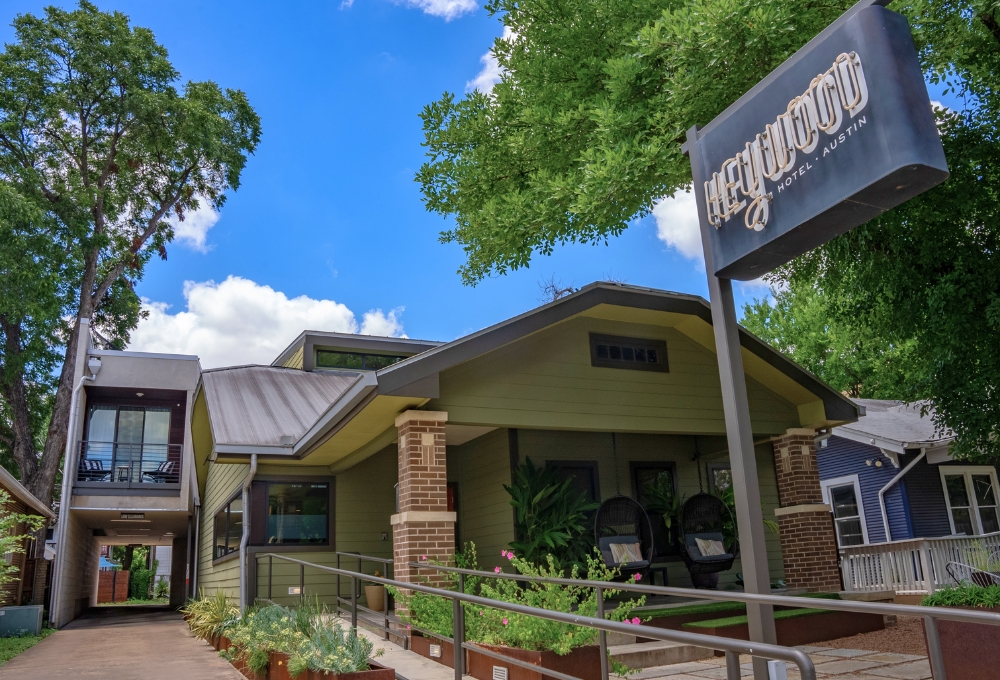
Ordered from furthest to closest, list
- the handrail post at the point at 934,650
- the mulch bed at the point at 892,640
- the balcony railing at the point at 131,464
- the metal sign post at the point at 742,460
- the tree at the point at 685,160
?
the balcony railing at the point at 131,464 → the tree at the point at 685,160 → the mulch bed at the point at 892,640 → the metal sign post at the point at 742,460 → the handrail post at the point at 934,650

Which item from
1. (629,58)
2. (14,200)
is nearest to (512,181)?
(629,58)

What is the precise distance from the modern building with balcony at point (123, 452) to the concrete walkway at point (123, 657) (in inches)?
149

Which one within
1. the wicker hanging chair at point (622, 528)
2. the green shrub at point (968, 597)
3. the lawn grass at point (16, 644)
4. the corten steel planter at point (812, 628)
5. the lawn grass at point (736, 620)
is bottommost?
the lawn grass at point (16, 644)

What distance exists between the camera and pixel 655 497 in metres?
11.2

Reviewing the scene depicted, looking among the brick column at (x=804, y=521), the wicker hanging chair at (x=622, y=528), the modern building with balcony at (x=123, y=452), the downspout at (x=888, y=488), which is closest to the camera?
the wicker hanging chair at (x=622, y=528)

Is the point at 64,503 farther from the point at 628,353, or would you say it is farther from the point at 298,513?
the point at 628,353

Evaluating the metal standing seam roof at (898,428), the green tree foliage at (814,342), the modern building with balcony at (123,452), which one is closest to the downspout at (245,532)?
the modern building with balcony at (123,452)

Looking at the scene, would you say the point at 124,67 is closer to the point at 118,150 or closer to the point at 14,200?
the point at 118,150

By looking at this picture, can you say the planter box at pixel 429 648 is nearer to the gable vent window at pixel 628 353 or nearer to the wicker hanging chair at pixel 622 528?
the wicker hanging chair at pixel 622 528

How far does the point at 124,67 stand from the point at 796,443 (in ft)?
82.2

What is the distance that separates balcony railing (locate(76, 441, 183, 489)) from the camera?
20484 mm

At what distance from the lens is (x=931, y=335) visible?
958 centimetres

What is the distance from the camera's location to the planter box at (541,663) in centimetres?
559

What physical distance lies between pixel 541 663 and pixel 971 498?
15.0 meters
